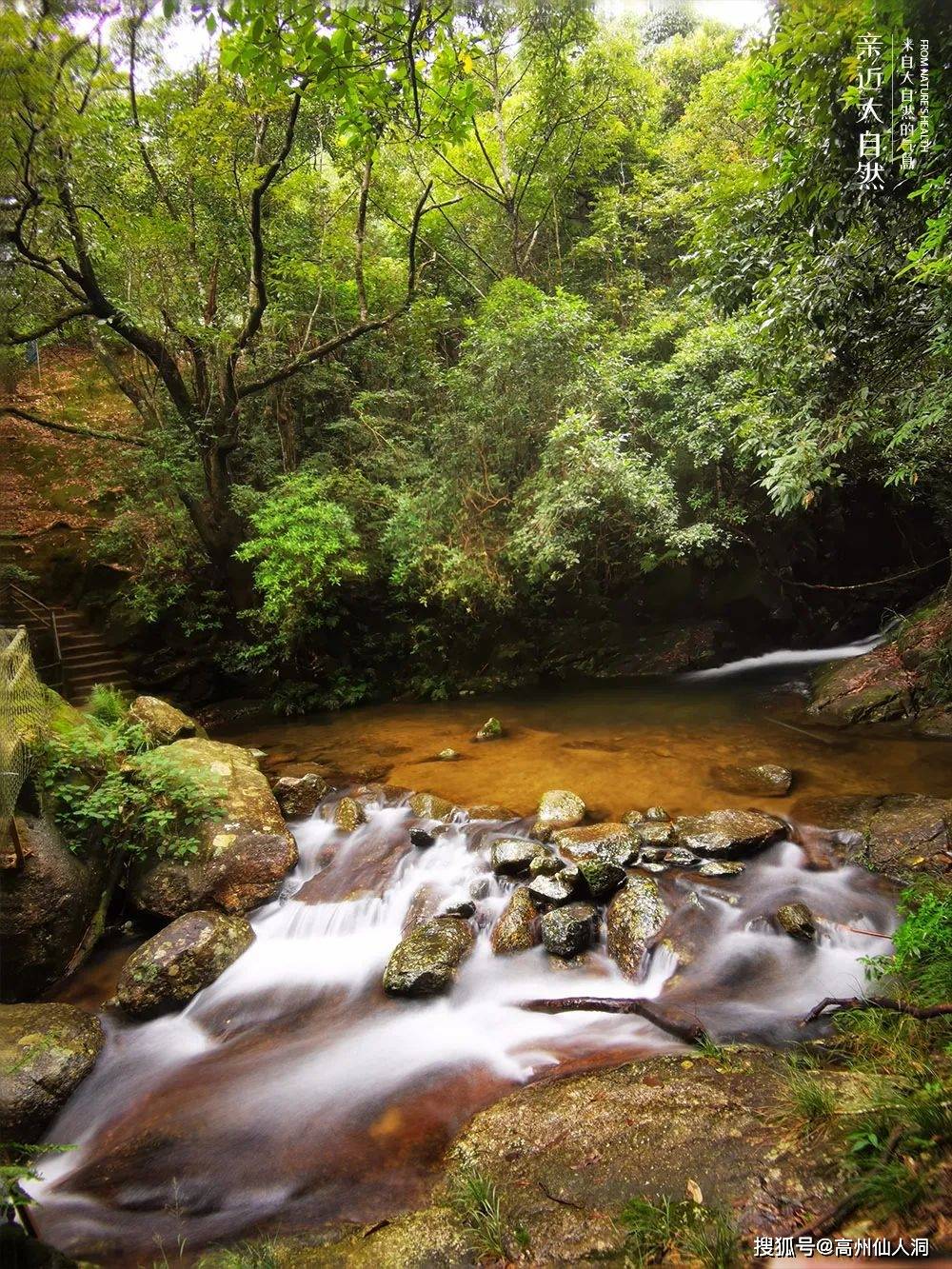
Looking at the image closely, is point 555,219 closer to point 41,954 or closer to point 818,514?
point 818,514

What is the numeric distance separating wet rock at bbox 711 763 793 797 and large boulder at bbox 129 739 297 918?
203 inches

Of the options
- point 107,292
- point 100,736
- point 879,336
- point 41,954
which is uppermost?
point 107,292

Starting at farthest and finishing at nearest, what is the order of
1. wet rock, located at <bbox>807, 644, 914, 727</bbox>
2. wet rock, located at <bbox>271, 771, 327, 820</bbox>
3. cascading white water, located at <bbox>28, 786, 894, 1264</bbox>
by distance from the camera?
wet rock, located at <bbox>807, 644, 914, 727</bbox> → wet rock, located at <bbox>271, 771, 327, 820</bbox> → cascading white water, located at <bbox>28, 786, 894, 1264</bbox>

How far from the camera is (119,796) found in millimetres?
6078

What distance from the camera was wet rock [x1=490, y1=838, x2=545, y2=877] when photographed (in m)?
5.86

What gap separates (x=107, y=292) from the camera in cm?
1022

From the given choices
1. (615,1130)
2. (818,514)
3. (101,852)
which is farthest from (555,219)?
(615,1130)

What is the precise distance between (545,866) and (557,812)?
1013 mm

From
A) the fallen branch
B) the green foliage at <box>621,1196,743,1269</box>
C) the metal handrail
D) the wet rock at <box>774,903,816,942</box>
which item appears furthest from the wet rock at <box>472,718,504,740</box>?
the metal handrail

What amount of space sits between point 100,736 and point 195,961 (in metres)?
2.83

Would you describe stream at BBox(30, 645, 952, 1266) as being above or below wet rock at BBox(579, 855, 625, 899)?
below

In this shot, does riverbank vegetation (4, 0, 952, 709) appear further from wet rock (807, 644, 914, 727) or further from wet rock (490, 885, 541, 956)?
wet rock (490, 885, 541, 956)

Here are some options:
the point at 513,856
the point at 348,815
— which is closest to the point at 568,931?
the point at 513,856

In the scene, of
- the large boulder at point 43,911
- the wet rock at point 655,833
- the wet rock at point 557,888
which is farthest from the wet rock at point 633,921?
the large boulder at point 43,911
